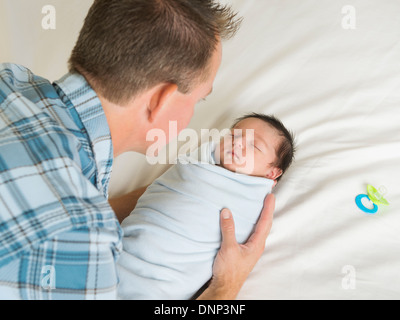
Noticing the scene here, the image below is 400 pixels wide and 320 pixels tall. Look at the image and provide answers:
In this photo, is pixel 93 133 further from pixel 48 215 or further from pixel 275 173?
pixel 275 173

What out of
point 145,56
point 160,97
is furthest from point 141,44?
point 160,97

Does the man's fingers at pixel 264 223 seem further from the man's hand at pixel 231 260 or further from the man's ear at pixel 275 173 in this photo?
the man's ear at pixel 275 173

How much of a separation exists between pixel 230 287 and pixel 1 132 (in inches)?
26.2

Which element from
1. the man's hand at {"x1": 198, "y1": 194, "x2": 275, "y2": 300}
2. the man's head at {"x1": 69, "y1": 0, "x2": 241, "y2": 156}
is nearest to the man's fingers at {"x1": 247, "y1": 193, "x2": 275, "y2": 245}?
the man's hand at {"x1": 198, "y1": 194, "x2": 275, "y2": 300}

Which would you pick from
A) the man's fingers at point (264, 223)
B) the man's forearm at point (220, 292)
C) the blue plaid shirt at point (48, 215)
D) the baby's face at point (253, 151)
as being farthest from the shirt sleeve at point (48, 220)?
the baby's face at point (253, 151)

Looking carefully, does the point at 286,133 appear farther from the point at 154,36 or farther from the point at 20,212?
the point at 20,212

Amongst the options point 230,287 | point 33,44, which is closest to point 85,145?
point 230,287

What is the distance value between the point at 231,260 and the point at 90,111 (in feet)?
1.75

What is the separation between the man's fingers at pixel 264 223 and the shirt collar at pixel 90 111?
0.48m

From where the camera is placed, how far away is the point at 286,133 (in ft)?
4.41

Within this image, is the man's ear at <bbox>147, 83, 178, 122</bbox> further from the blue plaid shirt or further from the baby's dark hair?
the baby's dark hair

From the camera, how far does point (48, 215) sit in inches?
29.2

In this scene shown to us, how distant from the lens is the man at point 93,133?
0.75 metres
